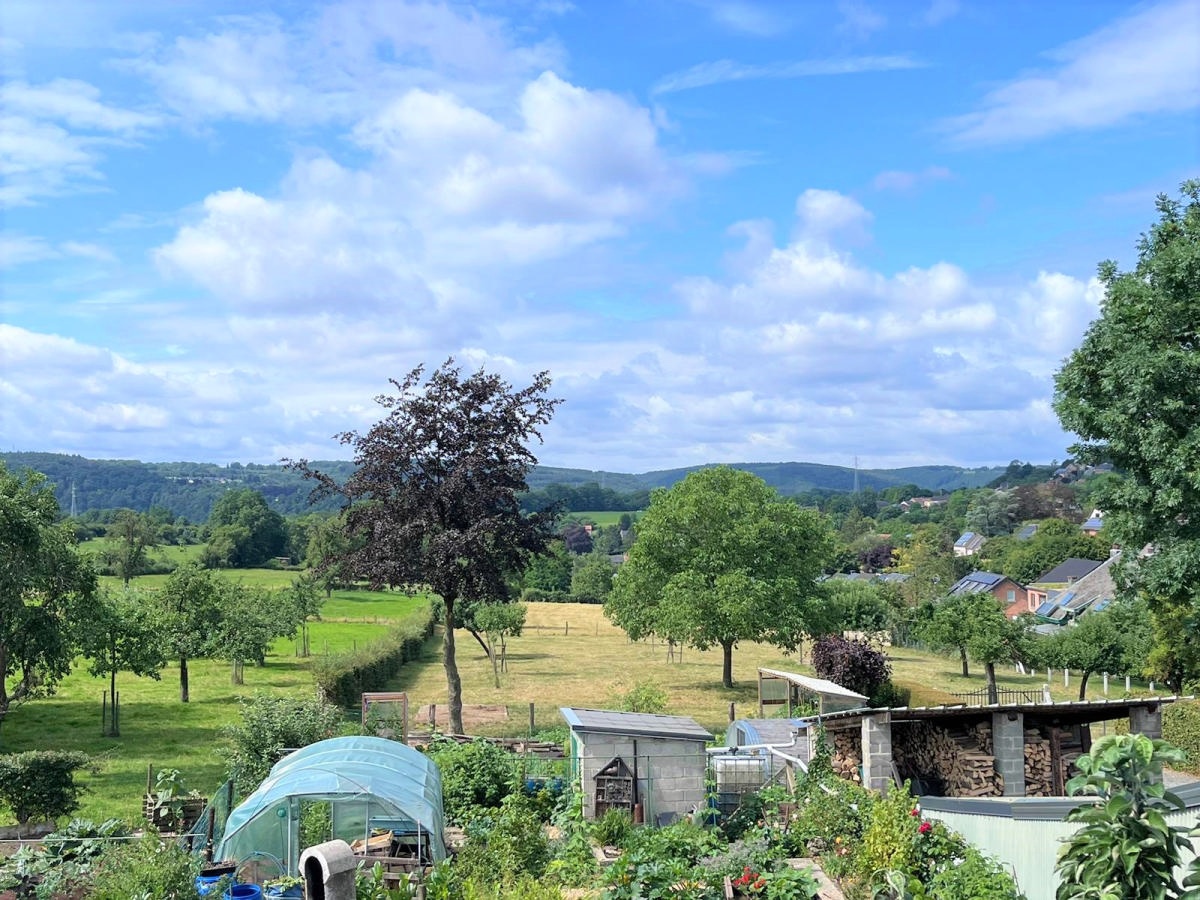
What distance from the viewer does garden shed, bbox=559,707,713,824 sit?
1788cm

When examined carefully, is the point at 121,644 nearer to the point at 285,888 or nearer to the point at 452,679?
the point at 452,679

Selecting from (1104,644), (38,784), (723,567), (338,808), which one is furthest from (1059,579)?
(38,784)

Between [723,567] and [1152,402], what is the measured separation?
18407 millimetres

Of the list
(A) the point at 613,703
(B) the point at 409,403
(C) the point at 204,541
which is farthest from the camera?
(C) the point at 204,541

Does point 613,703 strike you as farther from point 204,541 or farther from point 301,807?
point 204,541

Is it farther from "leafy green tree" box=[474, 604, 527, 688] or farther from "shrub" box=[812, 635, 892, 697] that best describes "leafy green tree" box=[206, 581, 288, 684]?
"shrub" box=[812, 635, 892, 697]

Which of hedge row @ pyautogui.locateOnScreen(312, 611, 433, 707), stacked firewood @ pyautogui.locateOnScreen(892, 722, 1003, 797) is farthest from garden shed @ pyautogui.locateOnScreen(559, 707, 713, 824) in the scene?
hedge row @ pyautogui.locateOnScreen(312, 611, 433, 707)

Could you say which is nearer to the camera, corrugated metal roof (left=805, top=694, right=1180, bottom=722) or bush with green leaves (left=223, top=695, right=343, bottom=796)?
corrugated metal roof (left=805, top=694, right=1180, bottom=722)

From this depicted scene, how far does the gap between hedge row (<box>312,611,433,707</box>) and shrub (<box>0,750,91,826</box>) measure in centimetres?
1175

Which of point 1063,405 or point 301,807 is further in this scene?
point 1063,405

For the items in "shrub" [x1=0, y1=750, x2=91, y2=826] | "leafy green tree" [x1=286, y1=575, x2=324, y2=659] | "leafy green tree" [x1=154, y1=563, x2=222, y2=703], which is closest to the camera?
"shrub" [x1=0, y1=750, x2=91, y2=826]

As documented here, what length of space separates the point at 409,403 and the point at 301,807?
13700 millimetres

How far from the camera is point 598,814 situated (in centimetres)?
1778

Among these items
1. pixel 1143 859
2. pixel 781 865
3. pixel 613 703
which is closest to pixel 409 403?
pixel 613 703
